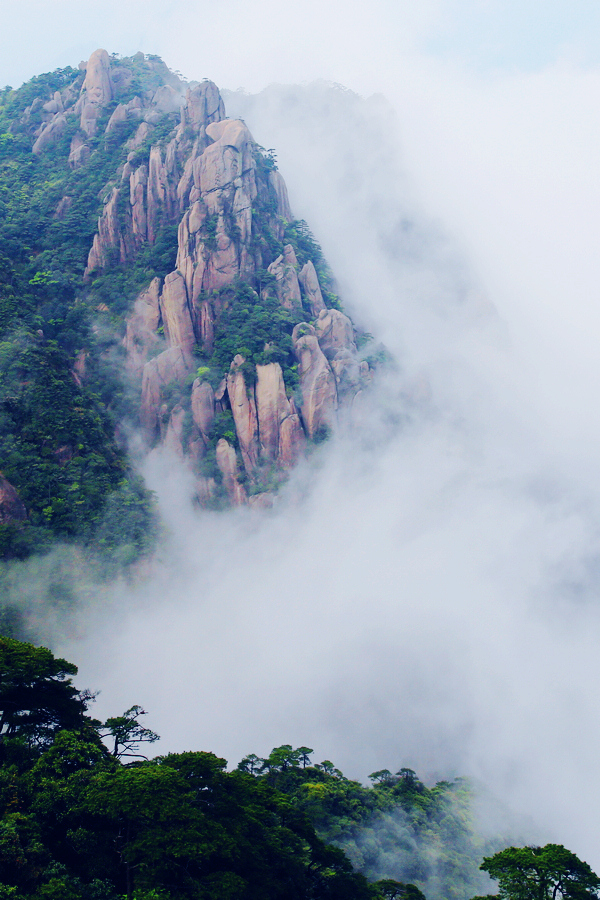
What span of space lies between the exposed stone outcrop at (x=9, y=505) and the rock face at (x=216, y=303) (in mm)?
20222

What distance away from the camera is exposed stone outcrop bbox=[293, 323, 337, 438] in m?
62.9

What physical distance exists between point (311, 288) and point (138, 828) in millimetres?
58089

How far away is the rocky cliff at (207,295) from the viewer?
61.3 meters

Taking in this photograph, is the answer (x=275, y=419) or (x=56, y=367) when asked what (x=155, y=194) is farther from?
(x=275, y=419)

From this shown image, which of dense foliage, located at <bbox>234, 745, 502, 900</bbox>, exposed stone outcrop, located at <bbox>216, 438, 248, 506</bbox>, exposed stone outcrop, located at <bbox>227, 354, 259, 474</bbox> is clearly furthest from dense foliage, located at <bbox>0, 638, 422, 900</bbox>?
exposed stone outcrop, located at <bbox>227, 354, 259, 474</bbox>

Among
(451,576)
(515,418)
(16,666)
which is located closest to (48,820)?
(16,666)

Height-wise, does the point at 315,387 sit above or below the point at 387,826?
above

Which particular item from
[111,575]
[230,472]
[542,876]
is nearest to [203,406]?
[230,472]

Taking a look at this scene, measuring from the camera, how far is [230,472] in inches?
2388

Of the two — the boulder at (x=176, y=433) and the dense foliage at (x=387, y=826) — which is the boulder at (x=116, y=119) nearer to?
the boulder at (x=176, y=433)

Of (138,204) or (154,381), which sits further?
(138,204)

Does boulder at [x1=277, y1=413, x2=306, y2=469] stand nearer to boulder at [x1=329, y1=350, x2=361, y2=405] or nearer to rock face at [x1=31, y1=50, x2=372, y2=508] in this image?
rock face at [x1=31, y1=50, x2=372, y2=508]

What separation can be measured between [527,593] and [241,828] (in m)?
56.4

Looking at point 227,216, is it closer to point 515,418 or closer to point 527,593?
point 515,418
